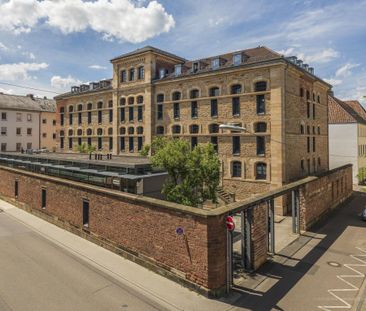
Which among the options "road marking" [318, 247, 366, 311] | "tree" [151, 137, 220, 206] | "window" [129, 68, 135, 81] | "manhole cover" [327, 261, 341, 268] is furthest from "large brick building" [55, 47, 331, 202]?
"road marking" [318, 247, 366, 311]

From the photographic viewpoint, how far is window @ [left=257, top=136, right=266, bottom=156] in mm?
28000

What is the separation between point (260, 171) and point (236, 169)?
8.49 feet

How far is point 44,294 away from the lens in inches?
456

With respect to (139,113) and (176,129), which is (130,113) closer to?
(139,113)

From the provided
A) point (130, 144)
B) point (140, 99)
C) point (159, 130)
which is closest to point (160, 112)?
point (159, 130)

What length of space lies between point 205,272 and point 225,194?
18.6 meters

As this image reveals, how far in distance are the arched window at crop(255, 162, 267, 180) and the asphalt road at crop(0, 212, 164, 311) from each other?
18743 millimetres

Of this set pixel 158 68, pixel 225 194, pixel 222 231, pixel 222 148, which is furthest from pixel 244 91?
pixel 222 231

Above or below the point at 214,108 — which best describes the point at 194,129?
below

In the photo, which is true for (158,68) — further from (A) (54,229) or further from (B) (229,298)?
(B) (229,298)

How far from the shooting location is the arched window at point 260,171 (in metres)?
28.0

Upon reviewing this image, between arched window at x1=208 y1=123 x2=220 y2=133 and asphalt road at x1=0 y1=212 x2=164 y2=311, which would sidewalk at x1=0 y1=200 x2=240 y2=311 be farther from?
arched window at x1=208 y1=123 x2=220 y2=133

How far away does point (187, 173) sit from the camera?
17391mm

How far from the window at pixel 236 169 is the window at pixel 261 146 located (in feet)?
8.15
